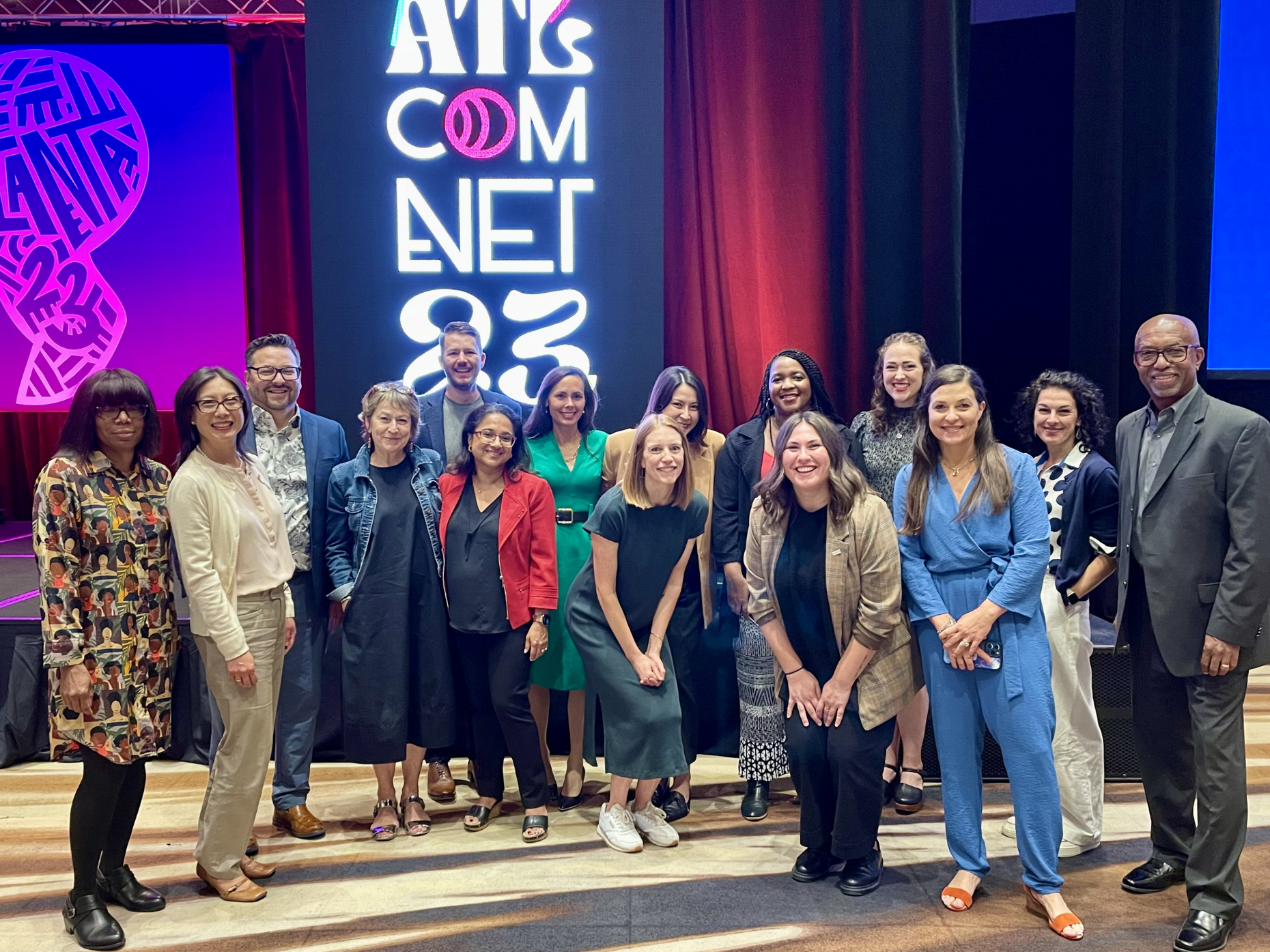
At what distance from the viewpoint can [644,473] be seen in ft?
9.96

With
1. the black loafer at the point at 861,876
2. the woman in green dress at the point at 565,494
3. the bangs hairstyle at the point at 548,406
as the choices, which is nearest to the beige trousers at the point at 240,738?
the woman in green dress at the point at 565,494

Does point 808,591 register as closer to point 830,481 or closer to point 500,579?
point 830,481

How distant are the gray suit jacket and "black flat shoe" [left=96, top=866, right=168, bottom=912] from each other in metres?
2.86

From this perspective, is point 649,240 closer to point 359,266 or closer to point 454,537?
point 359,266

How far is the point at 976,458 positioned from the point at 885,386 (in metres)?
0.79

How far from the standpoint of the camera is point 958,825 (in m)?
2.68

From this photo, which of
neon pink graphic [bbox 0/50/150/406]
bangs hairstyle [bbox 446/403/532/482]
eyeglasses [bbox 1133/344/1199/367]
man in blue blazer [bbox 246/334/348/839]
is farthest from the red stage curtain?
eyeglasses [bbox 1133/344/1199/367]

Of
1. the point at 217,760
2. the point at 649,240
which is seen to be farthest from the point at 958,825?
the point at 649,240

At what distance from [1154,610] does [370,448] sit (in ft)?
7.82

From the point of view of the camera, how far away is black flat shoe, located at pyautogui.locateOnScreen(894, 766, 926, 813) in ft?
11.2

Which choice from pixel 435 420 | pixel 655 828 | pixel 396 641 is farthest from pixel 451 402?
pixel 655 828

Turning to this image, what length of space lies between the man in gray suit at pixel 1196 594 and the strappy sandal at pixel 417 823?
2.23 m

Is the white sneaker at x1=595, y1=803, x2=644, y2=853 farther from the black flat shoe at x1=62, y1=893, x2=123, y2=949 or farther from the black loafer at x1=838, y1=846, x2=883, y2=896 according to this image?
the black flat shoe at x1=62, y1=893, x2=123, y2=949

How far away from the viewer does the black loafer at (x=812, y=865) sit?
9.44 ft
